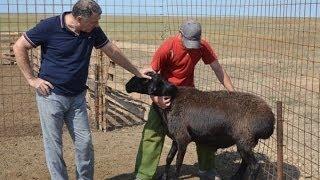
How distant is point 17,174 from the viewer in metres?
6.49

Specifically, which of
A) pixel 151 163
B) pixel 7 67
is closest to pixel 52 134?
pixel 151 163

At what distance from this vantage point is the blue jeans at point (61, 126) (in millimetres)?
4914

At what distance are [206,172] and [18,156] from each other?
114 inches

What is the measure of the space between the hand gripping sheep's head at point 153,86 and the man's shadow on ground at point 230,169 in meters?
1.41

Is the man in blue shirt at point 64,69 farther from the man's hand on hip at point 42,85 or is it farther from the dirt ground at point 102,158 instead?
the dirt ground at point 102,158

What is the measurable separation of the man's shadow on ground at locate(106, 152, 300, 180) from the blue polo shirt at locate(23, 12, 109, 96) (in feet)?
6.50

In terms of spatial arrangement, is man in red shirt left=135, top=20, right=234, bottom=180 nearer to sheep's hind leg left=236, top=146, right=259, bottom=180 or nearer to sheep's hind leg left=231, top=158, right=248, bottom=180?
sheep's hind leg left=231, top=158, right=248, bottom=180

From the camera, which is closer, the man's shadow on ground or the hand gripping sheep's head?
the hand gripping sheep's head

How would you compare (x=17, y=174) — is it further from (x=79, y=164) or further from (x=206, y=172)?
(x=206, y=172)

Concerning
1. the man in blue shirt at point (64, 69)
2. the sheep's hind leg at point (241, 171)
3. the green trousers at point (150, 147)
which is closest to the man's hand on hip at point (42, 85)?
the man in blue shirt at point (64, 69)

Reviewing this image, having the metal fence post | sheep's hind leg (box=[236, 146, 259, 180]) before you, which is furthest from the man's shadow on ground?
the metal fence post

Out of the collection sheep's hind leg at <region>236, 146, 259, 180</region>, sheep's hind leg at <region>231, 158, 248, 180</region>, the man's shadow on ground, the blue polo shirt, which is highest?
the blue polo shirt

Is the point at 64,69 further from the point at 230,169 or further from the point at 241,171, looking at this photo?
the point at 230,169

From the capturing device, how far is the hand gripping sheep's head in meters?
5.48
